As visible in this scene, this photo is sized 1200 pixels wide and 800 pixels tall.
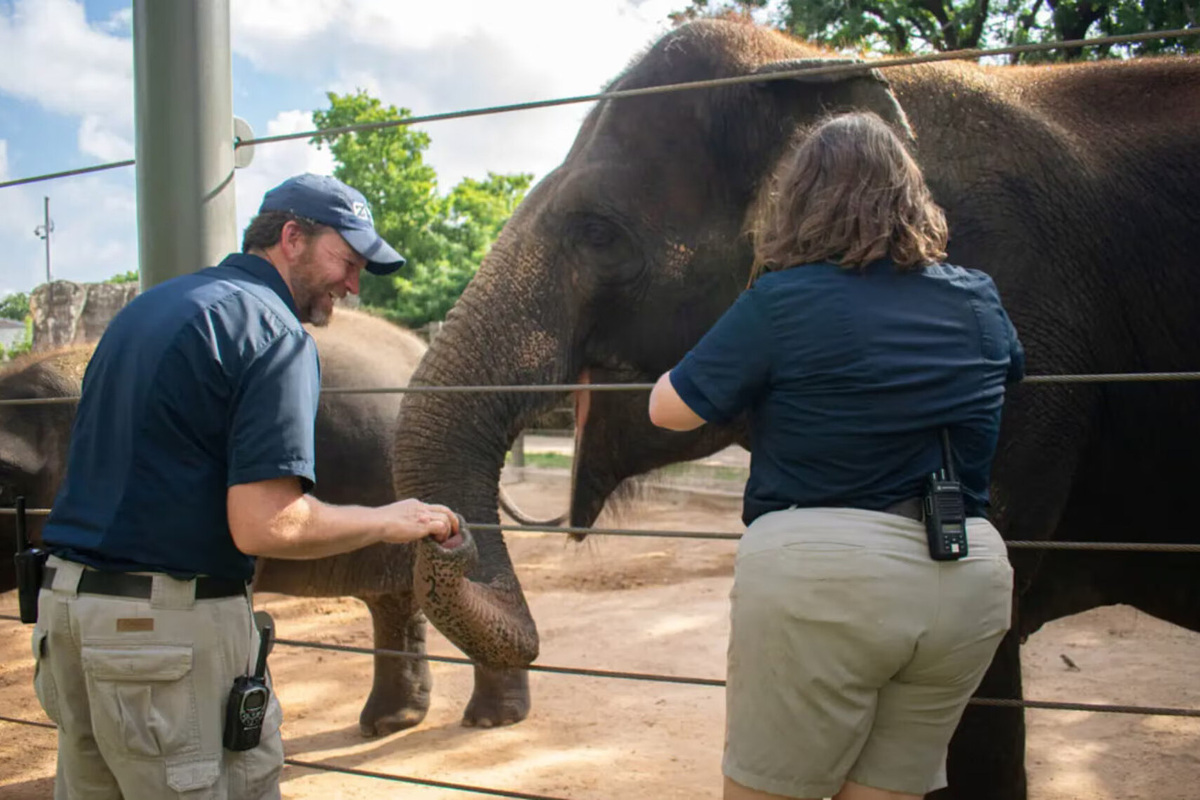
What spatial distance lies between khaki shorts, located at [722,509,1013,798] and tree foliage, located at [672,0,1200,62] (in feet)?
24.3

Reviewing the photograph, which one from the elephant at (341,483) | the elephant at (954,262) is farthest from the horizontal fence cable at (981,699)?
the elephant at (341,483)

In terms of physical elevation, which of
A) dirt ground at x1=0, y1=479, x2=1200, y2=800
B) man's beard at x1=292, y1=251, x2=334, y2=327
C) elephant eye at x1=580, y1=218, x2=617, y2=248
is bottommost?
dirt ground at x1=0, y1=479, x2=1200, y2=800

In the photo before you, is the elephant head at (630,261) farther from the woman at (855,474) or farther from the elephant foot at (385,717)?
the elephant foot at (385,717)

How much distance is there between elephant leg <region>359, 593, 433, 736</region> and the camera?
17.2 ft

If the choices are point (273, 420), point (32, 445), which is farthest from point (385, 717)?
point (273, 420)

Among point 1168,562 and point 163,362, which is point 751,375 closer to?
point 163,362

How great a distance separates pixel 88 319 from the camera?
13.3 metres

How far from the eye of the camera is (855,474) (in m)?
1.64

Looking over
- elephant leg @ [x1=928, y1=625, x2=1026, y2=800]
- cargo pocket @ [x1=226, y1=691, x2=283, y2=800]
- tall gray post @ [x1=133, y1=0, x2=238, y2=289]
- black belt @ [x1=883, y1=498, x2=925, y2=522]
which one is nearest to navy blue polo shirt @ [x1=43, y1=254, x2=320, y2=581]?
cargo pocket @ [x1=226, y1=691, x2=283, y2=800]

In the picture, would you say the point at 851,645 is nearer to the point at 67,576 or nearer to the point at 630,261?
the point at 67,576

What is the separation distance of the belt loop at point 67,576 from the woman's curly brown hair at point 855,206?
1.27 m

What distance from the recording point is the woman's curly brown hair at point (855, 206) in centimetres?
167

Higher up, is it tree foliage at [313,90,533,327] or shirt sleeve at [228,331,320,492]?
tree foliage at [313,90,533,327]

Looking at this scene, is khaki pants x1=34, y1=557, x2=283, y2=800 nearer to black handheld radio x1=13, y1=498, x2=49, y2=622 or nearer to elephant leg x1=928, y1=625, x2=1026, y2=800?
black handheld radio x1=13, y1=498, x2=49, y2=622
